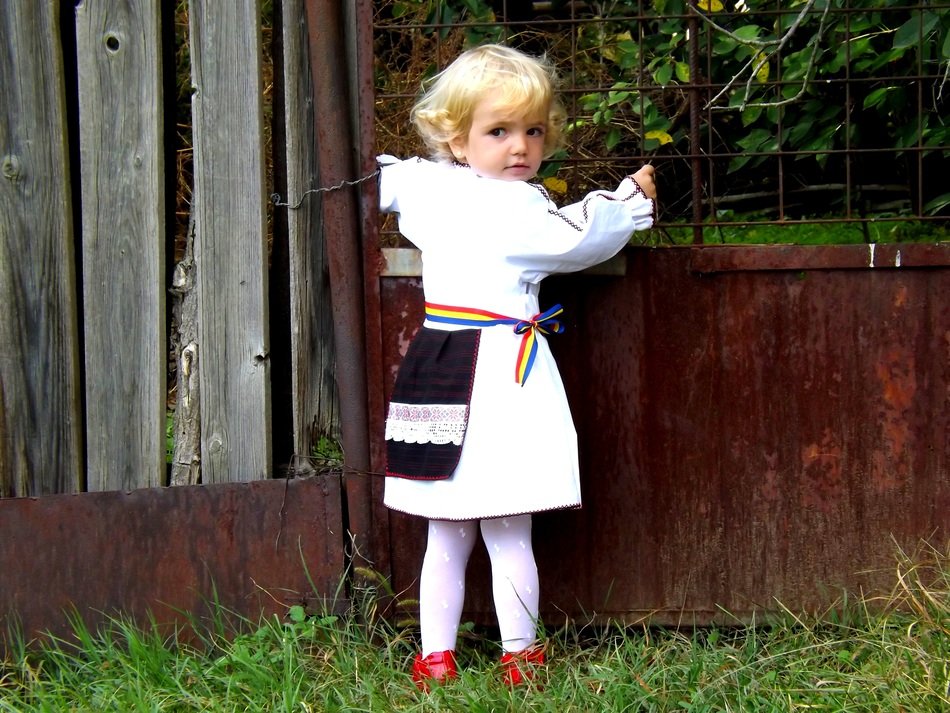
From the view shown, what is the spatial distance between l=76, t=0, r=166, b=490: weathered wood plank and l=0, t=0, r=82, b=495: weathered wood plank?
0.17ft

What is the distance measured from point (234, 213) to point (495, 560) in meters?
1.06

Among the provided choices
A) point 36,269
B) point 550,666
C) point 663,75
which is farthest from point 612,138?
point 36,269

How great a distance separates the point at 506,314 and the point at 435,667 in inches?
31.8

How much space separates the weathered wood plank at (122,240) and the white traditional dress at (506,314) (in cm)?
71

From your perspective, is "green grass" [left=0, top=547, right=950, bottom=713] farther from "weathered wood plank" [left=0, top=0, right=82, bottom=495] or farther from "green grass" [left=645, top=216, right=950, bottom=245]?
"green grass" [left=645, top=216, right=950, bottom=245]

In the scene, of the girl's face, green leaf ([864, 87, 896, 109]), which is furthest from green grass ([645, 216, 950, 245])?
the girl's face

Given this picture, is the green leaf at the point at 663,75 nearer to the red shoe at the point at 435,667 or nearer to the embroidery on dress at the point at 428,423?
the embroidery on dress at the point at 428,423

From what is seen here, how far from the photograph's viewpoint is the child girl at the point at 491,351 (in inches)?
89.9

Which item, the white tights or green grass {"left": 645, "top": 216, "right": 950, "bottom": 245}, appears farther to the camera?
green grass {"left": 645, "top": 216, "right": 950, "bottom": 245}

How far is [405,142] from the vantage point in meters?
2.99

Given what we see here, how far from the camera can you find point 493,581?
241 cm

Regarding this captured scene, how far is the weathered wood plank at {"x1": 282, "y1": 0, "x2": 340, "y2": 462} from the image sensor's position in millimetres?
2639

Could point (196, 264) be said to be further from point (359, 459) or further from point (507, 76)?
point (507, 76)

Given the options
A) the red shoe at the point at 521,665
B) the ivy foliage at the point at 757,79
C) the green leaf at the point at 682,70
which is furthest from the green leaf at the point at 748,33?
the red shoe at the point at 521,665
